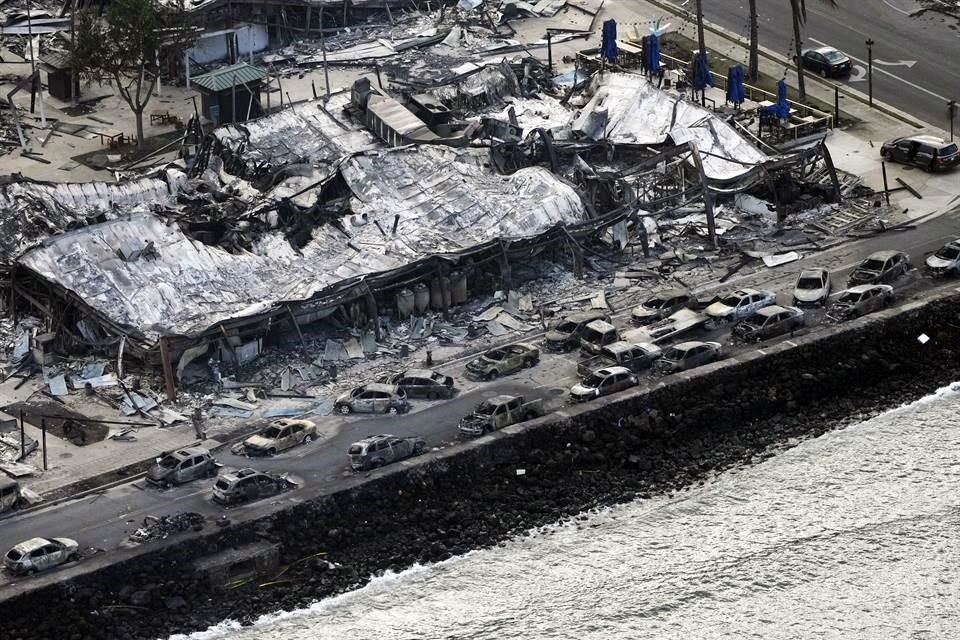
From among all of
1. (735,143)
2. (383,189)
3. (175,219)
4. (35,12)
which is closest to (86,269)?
(175,219)

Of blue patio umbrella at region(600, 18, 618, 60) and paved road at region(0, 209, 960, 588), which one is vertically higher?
blue patio umbrella at region(600, 18, 618, 60)

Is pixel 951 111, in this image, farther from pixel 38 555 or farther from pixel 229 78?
pixel 38 555

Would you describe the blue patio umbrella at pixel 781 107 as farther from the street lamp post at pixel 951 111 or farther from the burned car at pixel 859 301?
the burned car at pixel 859 301

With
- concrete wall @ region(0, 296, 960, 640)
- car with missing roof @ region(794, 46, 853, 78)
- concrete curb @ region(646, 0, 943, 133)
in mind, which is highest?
car with missing roof @ region(794, 46, 853, 78)

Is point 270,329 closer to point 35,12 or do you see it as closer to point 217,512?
point 217,512

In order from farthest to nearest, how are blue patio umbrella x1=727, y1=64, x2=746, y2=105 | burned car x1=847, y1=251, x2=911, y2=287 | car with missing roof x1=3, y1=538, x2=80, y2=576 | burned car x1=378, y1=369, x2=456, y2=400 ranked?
blue patio umbrella x1=727, y1=64, x2=746, y2=105, burned car x1=847, y1=251, x2=911, y2=287, burned car x1=378, y1=369, x2=456, y2=400, car with missing roof x1=3, y1=538, x2=80, y2=576

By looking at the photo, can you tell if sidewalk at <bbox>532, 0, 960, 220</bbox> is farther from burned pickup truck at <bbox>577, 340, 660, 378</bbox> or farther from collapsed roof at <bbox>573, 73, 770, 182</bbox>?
burned pickup truck at <bbox>577, 340, 660, 378</bbox>

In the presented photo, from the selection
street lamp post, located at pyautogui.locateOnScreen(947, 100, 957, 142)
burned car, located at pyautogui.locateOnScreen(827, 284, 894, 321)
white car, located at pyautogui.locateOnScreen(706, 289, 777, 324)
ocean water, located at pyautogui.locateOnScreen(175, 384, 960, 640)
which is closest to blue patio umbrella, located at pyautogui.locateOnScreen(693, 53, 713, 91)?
street lamp post, located at pyautogui.locateOnScreen(947, 100, 957, 142)

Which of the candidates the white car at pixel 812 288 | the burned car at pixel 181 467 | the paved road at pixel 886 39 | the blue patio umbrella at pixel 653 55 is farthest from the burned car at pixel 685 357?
the blue patio umbrella at pixel 653 55

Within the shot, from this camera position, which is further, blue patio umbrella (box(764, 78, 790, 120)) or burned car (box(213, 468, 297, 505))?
blue patio umbrella (box(764, 78, 790, 120))
